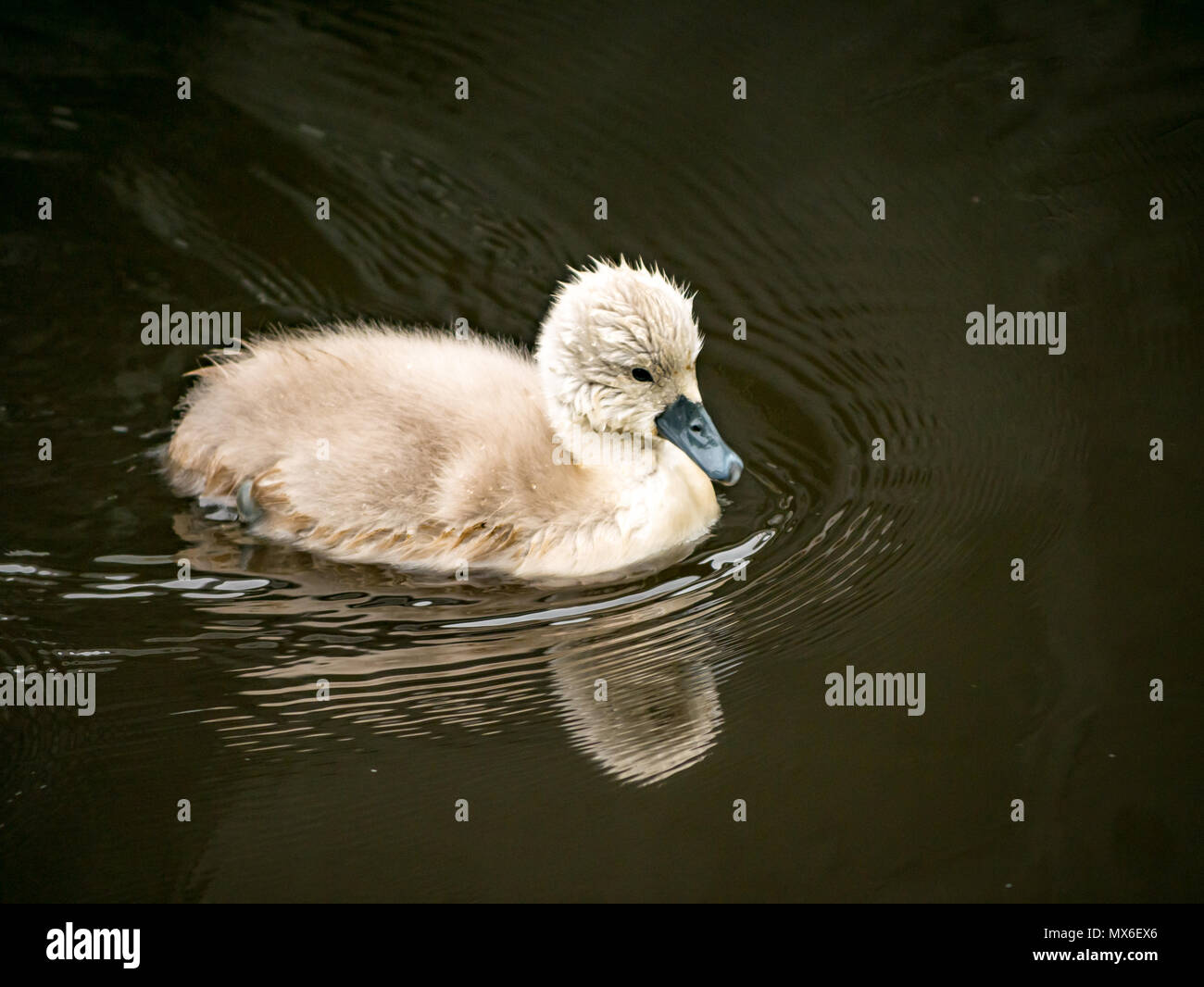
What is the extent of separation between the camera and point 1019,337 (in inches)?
191

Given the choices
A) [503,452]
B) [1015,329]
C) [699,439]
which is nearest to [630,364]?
[699,439]

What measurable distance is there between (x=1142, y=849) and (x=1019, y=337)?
7.34ft

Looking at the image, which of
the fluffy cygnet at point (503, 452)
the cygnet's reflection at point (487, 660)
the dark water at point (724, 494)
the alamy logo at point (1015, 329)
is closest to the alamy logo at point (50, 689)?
the dark water at point (724, 494)

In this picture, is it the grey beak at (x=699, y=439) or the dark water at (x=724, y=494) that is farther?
the grey beak at (x=699, y=439)

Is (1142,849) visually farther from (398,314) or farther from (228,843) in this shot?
(398,314)

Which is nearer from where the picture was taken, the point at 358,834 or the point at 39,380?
the point at 358,834

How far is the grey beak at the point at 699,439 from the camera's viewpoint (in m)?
3.97

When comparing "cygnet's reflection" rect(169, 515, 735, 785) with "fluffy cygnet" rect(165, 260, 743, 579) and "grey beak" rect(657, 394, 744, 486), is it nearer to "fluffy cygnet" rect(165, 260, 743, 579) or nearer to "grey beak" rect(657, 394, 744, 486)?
"fluffy cygnet" rect(165, 260, 743, 579)

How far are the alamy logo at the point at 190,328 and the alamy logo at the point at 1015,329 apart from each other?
2566 millimetres

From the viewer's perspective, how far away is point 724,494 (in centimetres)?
436

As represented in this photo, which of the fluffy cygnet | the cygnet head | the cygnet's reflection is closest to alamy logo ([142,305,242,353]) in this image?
the fluffy cygnet

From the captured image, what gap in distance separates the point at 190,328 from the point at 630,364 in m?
1.92

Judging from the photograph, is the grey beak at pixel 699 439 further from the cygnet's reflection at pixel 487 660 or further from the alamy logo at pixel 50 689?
the alamy logo at pixel 50 689

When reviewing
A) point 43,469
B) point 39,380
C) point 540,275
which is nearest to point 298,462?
point 43,469
